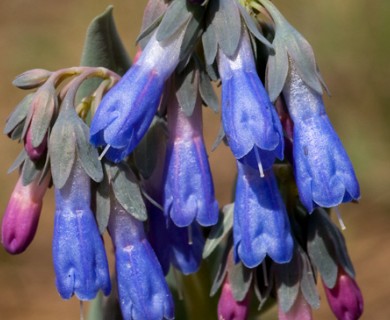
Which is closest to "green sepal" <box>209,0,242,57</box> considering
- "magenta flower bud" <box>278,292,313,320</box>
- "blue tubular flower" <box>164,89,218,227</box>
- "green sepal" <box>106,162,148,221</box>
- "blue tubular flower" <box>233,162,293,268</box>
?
"blue tubular flower" <box>164,89,218,227</box>

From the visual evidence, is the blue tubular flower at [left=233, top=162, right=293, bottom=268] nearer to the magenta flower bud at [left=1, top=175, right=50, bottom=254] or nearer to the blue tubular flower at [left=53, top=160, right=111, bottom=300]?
the blue tubular flower at [left=53, top=160, right=111, bottom=300]

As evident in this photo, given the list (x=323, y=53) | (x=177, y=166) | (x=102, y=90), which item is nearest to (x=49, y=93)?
(x=102, y=90)

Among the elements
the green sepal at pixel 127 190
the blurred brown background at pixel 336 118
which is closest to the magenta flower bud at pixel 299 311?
the green sepal at pixel 127 190

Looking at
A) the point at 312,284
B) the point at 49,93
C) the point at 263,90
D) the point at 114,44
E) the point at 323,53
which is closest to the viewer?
the point at 263,90

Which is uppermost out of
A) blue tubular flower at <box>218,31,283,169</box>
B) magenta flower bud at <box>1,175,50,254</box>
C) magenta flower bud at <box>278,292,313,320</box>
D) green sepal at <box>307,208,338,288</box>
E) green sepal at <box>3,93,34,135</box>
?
blue tubular flower at <box>218,31,283,169</box>

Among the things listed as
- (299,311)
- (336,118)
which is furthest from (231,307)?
(336,118)

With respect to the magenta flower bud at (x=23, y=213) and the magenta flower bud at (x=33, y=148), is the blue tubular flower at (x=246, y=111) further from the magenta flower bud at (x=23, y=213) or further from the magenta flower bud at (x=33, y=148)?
the magenta flower bud at (x=23, y=213)

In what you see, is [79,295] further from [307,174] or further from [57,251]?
[307,174]

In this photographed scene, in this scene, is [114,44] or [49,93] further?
[114,44]
